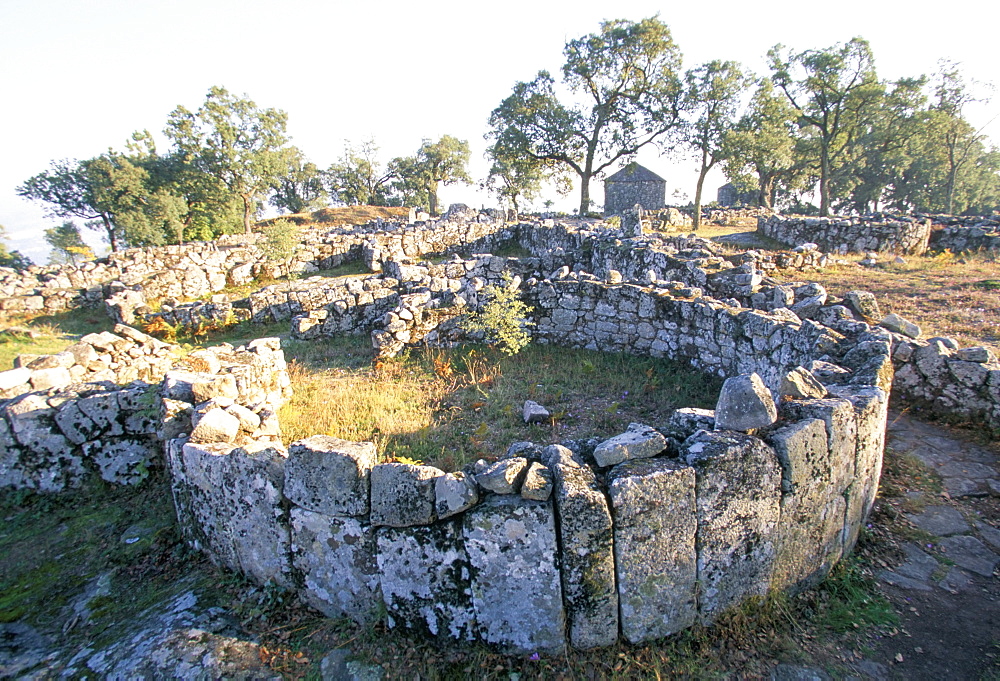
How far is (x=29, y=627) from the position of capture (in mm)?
3842

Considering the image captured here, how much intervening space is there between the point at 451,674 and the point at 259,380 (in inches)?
223

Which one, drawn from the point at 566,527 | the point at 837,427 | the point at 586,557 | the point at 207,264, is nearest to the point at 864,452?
the point at 837,427

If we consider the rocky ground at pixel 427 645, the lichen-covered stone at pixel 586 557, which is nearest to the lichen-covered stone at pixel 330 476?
the rocky ground at pixel 427 645

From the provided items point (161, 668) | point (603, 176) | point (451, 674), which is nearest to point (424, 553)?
point (451, 674)

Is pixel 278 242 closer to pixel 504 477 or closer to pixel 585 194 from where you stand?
pixel 504 477

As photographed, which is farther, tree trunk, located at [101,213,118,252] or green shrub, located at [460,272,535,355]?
tree trunk, located at [101,213,118,252]

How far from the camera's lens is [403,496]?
3.43 metres

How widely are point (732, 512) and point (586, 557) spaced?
115 cm

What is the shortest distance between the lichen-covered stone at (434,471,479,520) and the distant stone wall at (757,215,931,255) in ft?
63.4

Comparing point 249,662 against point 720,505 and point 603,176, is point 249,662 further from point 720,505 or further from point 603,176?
point 603,176

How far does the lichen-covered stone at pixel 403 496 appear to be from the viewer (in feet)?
11.2

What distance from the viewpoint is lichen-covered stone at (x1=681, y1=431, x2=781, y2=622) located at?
3404 mm

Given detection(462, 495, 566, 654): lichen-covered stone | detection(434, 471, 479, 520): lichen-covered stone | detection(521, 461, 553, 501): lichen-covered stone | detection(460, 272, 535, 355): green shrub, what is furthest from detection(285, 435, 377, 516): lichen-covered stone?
detection(460, 272, 535, 355): green shrub

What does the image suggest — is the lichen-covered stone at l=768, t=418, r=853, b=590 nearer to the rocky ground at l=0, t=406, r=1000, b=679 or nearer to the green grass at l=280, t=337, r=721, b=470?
the rocky ground at l=0, t=406, r=1000, b=679
